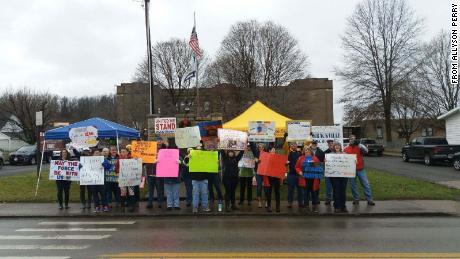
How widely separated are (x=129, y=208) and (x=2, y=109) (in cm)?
5688

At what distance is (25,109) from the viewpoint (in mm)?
60688

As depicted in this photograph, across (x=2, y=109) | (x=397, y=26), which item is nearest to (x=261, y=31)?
(x=397, y=26)

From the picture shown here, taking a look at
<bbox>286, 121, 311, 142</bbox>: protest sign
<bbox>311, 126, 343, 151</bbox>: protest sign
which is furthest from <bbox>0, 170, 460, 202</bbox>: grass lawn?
<bbox>286, 121, 311, 142</bbox>: protest sign

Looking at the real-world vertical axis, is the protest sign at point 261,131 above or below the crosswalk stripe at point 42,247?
above

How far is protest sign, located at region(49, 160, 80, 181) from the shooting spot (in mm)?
13547

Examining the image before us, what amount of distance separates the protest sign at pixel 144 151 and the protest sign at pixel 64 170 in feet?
5.47

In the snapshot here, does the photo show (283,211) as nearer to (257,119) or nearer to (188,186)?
(188,186)

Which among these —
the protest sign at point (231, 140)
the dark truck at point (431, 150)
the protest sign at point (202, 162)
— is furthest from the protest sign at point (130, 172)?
the dark truck at point (431, 150)

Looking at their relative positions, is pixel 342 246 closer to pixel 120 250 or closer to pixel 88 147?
pixel 120 250

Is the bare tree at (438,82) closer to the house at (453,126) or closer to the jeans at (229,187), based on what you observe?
the house at (453,126)

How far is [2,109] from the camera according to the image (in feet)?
206

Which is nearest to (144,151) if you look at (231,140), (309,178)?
(231,140)

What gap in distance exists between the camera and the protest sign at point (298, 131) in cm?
1543

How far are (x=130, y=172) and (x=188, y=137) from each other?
2.23m
